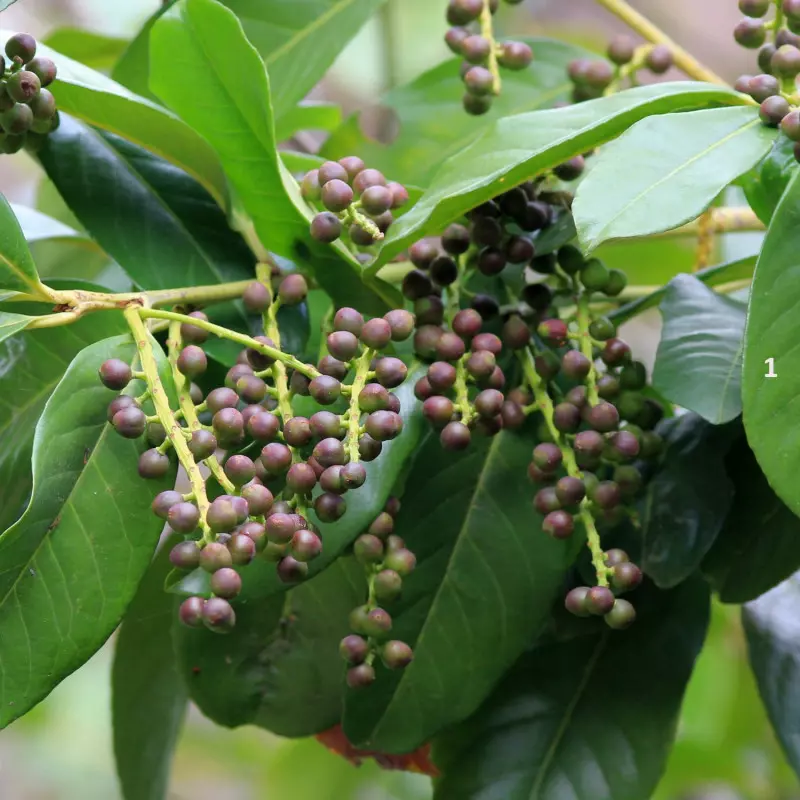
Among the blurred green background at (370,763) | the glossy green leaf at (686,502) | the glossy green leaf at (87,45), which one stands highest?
the glossy green leaf at (87,45)

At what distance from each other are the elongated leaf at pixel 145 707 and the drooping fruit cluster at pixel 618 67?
1.58ft

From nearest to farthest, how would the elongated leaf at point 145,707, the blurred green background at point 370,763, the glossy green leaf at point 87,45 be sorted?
1. the elongated leaf at point 145,707
2. the glossy green leaf at point 87,45
3. the blurred green background at point 370,763

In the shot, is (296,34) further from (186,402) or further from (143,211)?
(186,402)

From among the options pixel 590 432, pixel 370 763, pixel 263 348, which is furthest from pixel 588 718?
pixel 370 763

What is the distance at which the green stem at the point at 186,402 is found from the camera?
0.46 metres

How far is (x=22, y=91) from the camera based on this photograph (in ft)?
1.69

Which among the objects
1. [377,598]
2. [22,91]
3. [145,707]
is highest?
[22,91]

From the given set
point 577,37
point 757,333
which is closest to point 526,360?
point 757,333

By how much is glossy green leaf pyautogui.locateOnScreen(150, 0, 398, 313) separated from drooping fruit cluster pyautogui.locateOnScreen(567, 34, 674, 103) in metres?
0.24

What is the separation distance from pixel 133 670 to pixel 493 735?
282mm

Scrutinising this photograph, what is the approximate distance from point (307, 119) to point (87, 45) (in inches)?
10.4

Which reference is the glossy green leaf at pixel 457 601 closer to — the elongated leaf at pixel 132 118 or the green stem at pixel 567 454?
the green stem at pixel 567 454

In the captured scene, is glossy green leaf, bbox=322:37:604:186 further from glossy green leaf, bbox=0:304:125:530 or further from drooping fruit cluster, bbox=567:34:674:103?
glossy green leaf, bbox=0:304:125:530

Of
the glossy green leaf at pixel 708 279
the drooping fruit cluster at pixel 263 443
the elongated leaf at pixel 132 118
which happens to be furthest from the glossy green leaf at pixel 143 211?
the glossy green leaf at pixel 708 279
